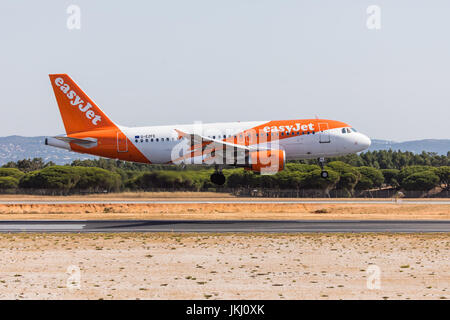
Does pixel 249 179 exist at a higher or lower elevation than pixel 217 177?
lower

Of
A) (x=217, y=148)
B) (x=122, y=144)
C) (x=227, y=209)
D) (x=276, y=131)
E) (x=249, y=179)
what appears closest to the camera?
(x=217, y=148)

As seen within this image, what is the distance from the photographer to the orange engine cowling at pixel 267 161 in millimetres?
52688

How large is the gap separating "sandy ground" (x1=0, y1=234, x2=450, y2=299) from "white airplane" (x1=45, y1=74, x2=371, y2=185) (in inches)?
661

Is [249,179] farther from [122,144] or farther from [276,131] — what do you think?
[276,131]

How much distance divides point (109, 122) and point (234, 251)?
102 feet

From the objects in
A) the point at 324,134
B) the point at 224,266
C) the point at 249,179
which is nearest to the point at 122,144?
the point at 324,134

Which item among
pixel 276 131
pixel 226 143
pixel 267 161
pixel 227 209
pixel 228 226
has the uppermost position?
pixel 276 131

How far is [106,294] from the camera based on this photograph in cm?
2206

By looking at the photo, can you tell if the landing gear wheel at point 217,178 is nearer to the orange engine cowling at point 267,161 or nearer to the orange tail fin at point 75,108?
the orange engine cowling at point 267,161

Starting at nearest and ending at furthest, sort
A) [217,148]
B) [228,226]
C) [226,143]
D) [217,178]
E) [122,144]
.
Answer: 1. [228,226]
2. [226,143]
3. [217,148]
4. [217,178]
5. [122,144]

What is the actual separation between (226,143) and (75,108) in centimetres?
1720

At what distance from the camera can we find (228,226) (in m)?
44.1

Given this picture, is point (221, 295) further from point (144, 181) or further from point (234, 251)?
point (144, 181)

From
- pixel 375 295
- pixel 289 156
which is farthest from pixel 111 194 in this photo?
pixel 375 295
